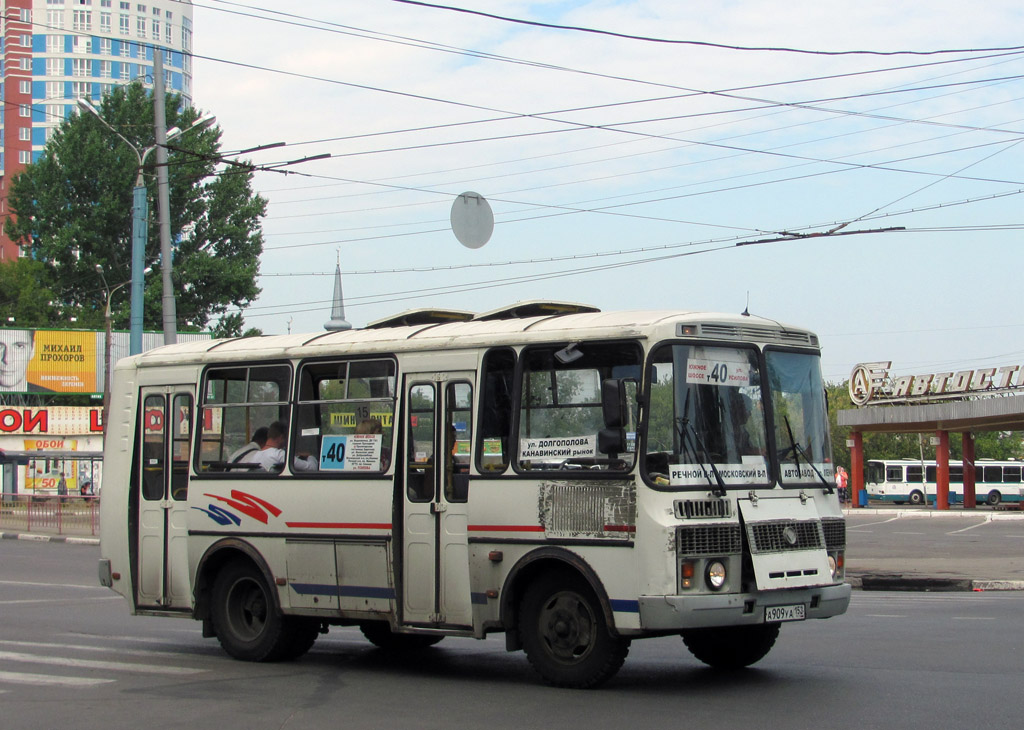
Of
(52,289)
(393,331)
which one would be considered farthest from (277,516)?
(52,289)

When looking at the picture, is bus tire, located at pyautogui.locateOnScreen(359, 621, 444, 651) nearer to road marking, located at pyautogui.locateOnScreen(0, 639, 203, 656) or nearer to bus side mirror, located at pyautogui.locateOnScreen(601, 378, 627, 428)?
road marking, located at pyautogui.locateOnScreen(0, 639, 203, 656)

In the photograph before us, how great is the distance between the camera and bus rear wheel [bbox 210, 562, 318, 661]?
11742 millimetres

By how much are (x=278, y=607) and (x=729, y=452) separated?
4374mm

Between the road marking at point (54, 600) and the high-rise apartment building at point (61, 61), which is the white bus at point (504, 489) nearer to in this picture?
the road marking at point (54, 600)

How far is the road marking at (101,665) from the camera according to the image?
36.7 ft

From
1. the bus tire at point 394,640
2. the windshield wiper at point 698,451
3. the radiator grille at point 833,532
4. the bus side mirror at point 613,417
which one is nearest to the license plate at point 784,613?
the radiator grille at point 833,532

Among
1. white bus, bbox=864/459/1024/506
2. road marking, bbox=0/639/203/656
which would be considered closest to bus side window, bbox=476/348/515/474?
road marking, bbox=0/639/203/656

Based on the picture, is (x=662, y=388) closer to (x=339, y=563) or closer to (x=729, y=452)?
(x=729, y=452)

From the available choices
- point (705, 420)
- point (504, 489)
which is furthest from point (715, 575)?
point (504, 489)

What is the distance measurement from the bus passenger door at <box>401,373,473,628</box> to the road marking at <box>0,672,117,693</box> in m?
2.49

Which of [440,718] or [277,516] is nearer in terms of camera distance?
[440,718]

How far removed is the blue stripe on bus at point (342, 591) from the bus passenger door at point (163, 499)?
1.53 meters

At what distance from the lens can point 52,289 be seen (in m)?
71.9

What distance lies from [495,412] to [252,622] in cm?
339
